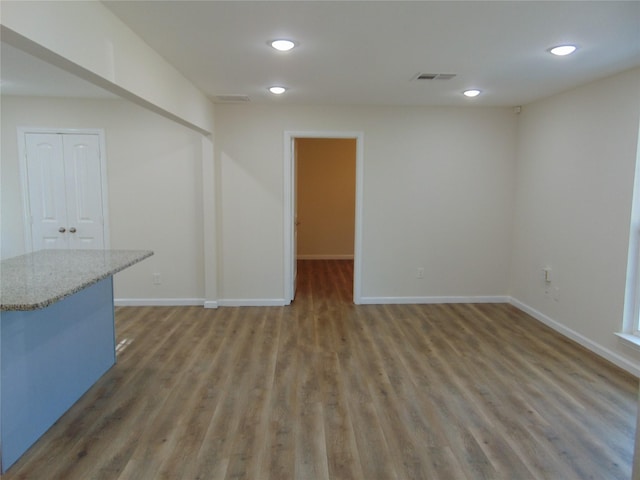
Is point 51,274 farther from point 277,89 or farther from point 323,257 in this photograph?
point 323,257

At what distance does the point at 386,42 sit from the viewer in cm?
273

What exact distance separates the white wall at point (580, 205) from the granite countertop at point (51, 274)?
3.91 meters

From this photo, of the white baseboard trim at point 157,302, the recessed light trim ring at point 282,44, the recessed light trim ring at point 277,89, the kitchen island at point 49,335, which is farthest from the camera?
the white baseboard trim at point 157,302

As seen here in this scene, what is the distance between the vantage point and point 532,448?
2400 millimetres

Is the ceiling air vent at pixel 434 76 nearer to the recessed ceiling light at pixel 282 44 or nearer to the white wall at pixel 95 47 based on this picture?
the recessed ceiling light at pixel 282 44

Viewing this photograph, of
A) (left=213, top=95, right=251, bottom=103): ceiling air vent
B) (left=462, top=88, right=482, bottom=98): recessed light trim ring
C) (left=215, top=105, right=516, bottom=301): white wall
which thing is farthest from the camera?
(left=215, top=105, right=516, bottom=301): white wall

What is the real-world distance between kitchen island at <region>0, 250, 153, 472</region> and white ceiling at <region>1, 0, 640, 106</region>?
1.54 metres

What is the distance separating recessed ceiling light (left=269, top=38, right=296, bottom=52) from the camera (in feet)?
8.93

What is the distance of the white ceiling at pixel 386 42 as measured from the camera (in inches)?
87.7

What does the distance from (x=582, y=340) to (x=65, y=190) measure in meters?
5.71

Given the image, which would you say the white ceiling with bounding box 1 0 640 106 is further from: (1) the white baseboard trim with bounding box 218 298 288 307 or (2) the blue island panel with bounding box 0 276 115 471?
(1) the white baseboard trim with bounding box 218 298 288 307

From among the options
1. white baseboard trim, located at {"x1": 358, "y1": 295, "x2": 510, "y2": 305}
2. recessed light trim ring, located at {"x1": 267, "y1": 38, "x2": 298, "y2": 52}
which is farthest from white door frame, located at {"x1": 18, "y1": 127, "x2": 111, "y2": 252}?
white baseboard trim, located at {"x1": 358, "y1": 295, "x2": 510, "y2": 305}

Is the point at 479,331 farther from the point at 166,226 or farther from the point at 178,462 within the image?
the point at 166,226

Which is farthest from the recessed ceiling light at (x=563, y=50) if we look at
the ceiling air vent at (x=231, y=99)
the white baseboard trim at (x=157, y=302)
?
the white baseboard trim at (x=157, y=302)
